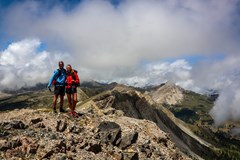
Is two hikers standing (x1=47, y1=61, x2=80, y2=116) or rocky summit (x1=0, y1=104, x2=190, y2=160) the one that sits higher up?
two hikers standing (x1=47, y1=61, x2=80, y2=116)

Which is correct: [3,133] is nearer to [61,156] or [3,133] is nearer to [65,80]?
[61,156]

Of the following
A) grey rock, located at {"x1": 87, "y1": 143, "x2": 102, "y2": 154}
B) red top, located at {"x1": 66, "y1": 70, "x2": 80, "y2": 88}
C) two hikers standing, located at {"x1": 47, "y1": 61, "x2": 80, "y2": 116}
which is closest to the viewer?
grey rock, located at {"x1": 87, "y1": 143, "x2": 102, "y2": 154}

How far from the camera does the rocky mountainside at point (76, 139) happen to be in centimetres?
2694

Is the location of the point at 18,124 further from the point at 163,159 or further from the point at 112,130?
the point at 163,159

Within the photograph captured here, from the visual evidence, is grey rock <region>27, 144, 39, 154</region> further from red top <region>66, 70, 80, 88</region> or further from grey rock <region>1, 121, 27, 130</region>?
red top <region>66, 70, 80, 88</region>

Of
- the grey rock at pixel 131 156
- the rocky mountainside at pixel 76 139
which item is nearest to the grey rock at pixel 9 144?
the rocky mountainside at pixel 76 139

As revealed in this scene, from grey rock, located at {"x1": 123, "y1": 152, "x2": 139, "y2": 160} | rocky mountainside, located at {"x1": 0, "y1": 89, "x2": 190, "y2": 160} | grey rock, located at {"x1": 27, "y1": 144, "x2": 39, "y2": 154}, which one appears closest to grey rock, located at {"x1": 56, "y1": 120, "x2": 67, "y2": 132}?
rocky mountainside, located at {"x1": 0, "y1": 89, "x2": 190, "y2": 160}

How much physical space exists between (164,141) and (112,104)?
141 metres

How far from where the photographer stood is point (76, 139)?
99.9 ft

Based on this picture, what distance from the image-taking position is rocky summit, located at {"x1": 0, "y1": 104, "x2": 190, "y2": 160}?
26938mm

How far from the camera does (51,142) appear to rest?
2805 centimetres

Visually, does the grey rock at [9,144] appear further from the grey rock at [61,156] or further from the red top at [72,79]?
the red top at [72,79]

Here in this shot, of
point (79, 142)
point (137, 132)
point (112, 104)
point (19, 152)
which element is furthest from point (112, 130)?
point (112, 104)

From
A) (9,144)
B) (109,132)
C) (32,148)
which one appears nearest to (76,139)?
(32,148)
